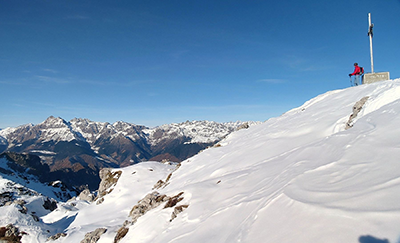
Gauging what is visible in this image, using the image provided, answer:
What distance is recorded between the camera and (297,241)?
5.52 meters

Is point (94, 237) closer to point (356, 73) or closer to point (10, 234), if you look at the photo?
point (10, 234)

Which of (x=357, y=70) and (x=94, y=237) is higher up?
(x=357, y=70)

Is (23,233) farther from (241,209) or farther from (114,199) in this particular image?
(241,209)

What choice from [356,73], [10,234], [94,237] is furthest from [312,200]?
[10,234]

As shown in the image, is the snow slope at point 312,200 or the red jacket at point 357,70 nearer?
the snow slope at point 312,200

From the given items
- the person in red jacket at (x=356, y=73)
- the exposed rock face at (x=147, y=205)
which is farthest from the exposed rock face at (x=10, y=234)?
the person in red jacket at (x=356, y=73)

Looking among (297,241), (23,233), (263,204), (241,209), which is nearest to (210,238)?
(241,209)

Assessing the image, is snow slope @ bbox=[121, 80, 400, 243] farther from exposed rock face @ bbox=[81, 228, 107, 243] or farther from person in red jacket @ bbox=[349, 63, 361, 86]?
person in red jacket @ bbox=[349, 63, 361, 86]

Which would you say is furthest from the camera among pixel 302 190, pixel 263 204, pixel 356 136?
pixel 356 136

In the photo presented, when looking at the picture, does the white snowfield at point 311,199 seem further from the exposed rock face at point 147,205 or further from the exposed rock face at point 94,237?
the exposed rock face at point 147,205

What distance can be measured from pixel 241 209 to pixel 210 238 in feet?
5.72

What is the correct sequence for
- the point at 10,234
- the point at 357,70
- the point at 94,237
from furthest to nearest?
1. the point at 357,70
2. the point at 10,234
3. the point at 94,237

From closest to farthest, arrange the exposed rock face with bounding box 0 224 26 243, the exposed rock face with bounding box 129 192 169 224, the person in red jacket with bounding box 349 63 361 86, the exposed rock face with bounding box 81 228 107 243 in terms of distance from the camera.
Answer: the exposed rock face with bounding box 129 192 169 224
the exposed rock face with bounding box 81 228 107 243
the exposed rock face with bounding box 0 224 26 243
the person in red jacket with bounding box 349 63 361 86

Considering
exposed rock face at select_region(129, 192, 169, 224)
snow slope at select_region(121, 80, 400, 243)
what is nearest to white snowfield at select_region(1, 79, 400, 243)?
snow slope at select_region(121, 80, 400, 243)
